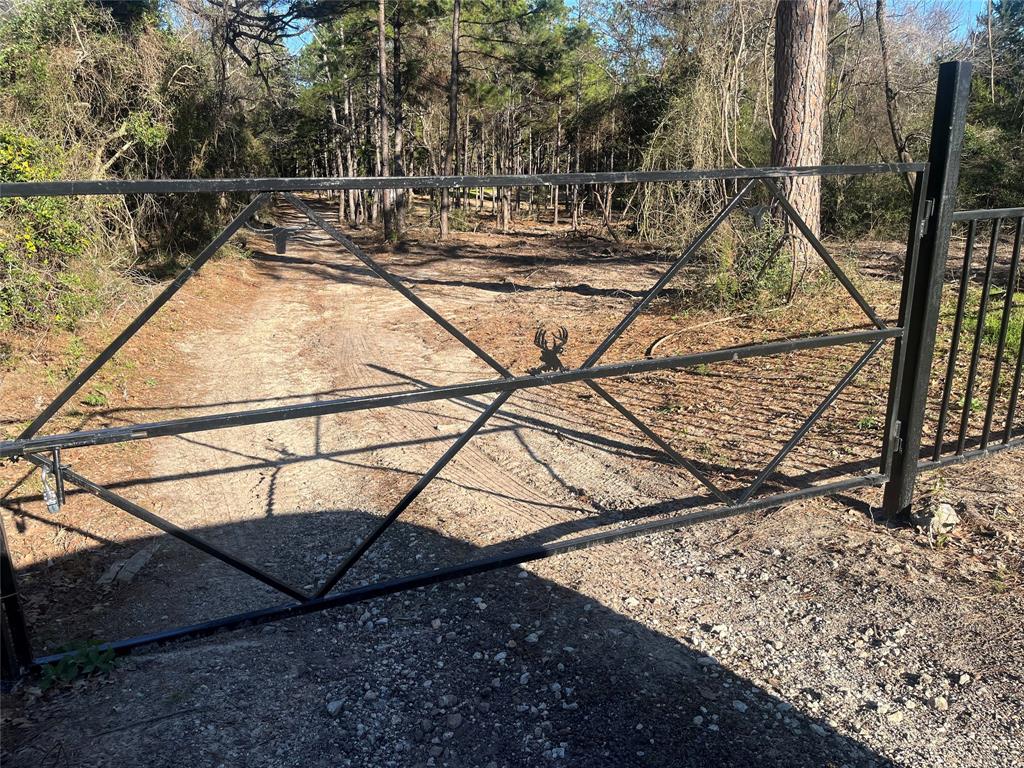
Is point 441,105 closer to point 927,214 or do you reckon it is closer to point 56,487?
point 927,214

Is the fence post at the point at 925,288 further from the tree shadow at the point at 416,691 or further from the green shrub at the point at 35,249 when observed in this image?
the green shrub at the point at 35,249

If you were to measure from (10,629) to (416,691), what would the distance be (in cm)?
146

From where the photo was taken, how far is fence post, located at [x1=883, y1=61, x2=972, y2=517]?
3.48 m

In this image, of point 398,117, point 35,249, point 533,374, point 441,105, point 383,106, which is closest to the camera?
point 533,374

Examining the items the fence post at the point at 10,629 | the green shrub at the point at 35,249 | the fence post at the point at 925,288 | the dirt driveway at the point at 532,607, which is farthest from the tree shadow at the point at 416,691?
the green shrub at the point at 35,249

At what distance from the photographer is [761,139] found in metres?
16.0

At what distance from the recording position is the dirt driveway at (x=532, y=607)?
8.46ft

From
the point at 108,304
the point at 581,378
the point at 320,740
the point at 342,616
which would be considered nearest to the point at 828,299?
the point at 581,378

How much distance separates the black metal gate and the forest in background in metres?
6.06

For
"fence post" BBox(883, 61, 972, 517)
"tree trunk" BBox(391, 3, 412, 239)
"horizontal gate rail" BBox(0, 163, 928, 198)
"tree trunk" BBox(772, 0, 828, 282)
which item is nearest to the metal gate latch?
"horizontal gate rail" BBox(0, 163, 928, 198)

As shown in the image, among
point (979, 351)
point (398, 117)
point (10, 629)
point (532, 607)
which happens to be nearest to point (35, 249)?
point (10, 629)

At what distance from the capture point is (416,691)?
2818mm

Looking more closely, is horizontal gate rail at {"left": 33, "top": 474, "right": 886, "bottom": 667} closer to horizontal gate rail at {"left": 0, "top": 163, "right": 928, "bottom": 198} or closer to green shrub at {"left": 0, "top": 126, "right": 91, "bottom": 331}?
horizontal gate rail at {"left": 0, "top": 163, "right": 928, "bottom": 198}

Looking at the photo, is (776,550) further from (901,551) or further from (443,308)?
(443,308)
